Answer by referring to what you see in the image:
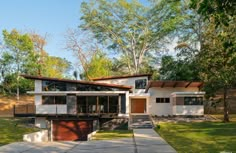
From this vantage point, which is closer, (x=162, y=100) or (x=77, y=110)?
(x=77, y=110)

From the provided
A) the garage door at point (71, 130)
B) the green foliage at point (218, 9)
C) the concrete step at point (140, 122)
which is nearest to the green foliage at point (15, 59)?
the garage door at point (71, 130)

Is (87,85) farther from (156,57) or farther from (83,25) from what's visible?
(156,57)

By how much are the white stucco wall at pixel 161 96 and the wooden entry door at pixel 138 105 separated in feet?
3.76

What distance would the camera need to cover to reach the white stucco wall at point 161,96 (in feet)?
102

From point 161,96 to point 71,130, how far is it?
10550mm

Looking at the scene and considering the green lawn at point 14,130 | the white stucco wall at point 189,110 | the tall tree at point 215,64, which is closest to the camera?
the green lawn at point 14,130

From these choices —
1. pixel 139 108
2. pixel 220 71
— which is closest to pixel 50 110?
pixel 139 108

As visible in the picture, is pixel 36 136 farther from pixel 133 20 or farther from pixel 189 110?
pixel 133 20

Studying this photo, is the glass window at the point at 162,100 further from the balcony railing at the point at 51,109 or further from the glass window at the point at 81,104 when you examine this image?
the balcony railing at the point at 51,109

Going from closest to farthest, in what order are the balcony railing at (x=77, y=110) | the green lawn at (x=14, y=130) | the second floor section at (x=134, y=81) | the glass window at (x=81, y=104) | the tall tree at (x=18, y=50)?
the green lawn at (x=14, y=130) < the balcony railing at (x=77, y=110) < the glass window at (x=81, y=104) < the second floor section at (x=134, y=81) < the tall tree at (x=18, y=50)

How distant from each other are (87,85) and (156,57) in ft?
66.1

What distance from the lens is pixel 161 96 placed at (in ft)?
103

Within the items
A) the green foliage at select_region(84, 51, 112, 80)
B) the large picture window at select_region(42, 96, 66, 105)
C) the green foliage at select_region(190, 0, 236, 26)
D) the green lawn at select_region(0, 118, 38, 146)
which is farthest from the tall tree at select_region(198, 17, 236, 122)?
the green foliage at select_region(84, 51, 112, 80)

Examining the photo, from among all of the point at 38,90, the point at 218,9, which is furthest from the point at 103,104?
the point at 218,9
